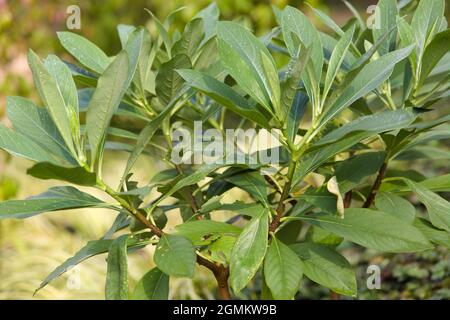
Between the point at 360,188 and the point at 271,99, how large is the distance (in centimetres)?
64

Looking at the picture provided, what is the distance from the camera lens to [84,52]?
146cm

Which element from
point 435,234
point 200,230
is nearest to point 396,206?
point 435,234

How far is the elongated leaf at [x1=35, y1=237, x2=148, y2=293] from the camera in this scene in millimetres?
1208

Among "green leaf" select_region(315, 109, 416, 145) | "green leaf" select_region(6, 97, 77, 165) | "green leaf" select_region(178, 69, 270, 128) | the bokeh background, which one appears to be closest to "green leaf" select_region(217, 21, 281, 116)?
"green leaf" select_region(178, 69, 270, 128)

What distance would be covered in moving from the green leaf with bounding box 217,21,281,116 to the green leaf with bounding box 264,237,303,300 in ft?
0.88

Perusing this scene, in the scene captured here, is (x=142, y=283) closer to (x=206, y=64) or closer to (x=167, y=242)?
(x=167, y=242)

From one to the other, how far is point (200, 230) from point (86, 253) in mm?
221

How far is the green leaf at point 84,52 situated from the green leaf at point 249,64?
330 mm

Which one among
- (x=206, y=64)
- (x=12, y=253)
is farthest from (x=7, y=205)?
(x=12, y=253)

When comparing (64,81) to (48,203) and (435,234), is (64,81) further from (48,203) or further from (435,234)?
(435,234)

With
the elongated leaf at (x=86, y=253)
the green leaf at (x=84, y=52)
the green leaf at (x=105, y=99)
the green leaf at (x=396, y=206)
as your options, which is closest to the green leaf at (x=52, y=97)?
the green leaf at (x=105, y=99)

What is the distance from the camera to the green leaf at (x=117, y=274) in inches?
45.6

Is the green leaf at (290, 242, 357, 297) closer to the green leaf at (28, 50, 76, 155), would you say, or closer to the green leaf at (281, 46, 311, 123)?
the green leaf at (281, 46, 311, 123)

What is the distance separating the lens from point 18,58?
4164 millimetres
